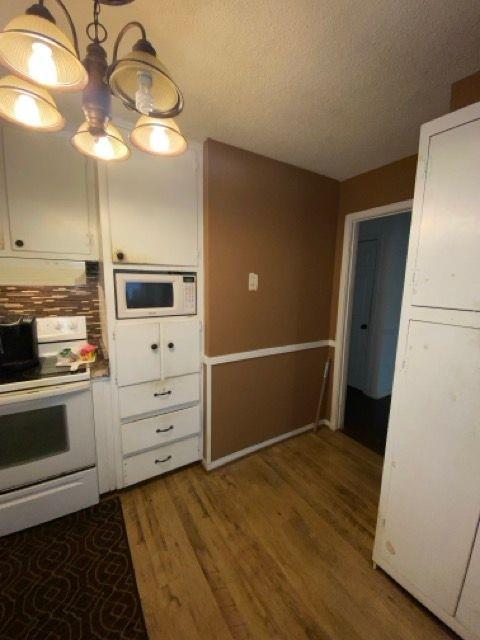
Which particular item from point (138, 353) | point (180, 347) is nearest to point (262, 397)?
point (180, 347)

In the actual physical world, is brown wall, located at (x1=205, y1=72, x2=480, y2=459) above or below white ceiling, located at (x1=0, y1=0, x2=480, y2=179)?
below

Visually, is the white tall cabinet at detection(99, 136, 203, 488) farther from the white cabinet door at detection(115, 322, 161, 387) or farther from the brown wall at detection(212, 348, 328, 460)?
the brown wall at detection(212, 348, 328, 460)

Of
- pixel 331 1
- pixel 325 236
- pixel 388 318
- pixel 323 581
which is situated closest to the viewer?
pixel 331 1

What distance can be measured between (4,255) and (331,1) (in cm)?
195

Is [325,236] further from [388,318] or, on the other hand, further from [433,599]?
[433,599]

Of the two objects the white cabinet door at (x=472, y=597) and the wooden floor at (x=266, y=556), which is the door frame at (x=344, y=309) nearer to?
the wooden floor at (x=266, y=556)

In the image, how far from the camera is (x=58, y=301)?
200 cm

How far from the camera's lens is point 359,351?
3725mm

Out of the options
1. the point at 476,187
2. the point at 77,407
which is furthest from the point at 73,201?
the point at 476,187

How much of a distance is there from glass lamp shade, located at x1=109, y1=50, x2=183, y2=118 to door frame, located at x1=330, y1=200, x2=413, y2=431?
2.04 metres

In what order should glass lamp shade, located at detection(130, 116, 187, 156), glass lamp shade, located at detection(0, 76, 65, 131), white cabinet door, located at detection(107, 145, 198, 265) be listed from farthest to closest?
white cabinet door, located at detection(107, 145, 198, 265) → glass lamp shade, located at detection(130, 116, 187, 156) → glass lamp shade, located at detection(0, 76, 65, 131)

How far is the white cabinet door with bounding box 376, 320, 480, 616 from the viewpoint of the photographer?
108 cm

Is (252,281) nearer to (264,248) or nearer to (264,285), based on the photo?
(264,285)

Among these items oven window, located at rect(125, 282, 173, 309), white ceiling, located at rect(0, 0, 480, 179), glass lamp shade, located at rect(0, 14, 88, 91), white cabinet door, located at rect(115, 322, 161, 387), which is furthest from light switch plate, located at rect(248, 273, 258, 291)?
glass lamp shade, located at rect(0, 14, 88, 91)
